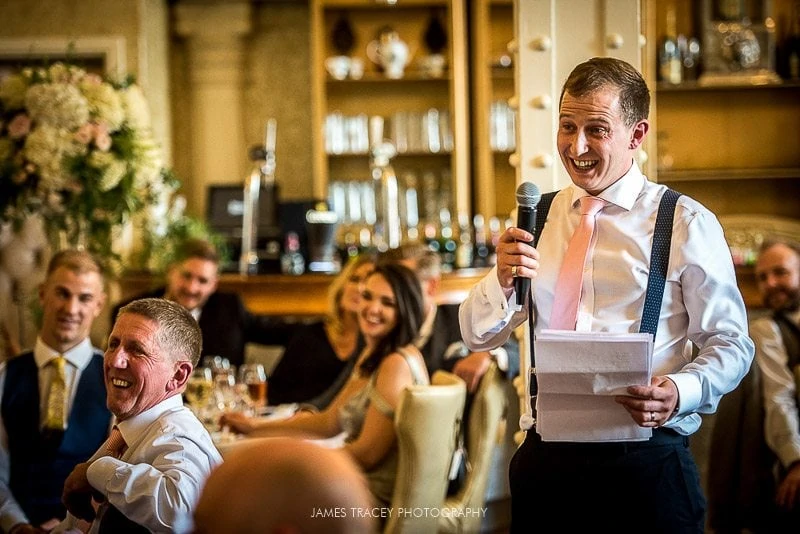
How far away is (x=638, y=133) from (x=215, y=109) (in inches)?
243

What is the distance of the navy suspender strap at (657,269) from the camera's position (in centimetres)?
192

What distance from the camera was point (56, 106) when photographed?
373cm

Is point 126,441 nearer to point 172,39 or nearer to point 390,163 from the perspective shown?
point 390,163

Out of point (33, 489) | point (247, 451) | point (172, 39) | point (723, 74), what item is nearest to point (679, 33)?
point (723, 74)

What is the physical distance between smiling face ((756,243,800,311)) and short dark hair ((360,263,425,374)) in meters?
1.48

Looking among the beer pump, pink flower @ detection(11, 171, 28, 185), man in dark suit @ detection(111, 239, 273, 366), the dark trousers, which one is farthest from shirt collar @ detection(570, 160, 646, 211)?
the beer pump

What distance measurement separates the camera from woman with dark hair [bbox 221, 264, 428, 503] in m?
3.21

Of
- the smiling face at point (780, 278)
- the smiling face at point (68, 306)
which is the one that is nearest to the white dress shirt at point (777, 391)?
the smiling face at point (780, 278)

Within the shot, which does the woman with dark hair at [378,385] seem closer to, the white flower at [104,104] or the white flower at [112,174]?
the white flower at [112,174]

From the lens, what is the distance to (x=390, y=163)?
296 inches

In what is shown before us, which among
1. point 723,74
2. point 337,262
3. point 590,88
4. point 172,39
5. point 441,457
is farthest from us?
point 172,39

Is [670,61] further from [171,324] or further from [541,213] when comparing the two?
[171,324]

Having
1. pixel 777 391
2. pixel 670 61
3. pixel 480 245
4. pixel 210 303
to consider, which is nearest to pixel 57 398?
pixel 210 303

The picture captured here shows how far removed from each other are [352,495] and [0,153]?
3111mm
